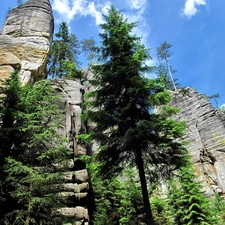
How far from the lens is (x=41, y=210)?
6.91m

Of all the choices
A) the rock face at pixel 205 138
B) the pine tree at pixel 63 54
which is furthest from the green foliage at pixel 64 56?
the rock face at pixel 205 138

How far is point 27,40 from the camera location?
22.0m

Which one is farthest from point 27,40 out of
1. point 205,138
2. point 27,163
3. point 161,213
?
point 205,138

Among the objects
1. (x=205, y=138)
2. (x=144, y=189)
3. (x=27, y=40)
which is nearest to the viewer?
(x=144, y=189)

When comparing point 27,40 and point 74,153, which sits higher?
point 27,40

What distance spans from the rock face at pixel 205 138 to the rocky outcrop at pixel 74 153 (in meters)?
10.5

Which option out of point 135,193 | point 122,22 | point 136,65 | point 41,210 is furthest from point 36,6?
point 41,210

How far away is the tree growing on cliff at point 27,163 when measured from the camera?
21.3ft

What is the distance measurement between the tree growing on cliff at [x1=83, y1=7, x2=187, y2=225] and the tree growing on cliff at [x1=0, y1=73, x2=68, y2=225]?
220 cm

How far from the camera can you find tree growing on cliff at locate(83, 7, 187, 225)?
8.72 m

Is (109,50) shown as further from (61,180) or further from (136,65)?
(61,180)

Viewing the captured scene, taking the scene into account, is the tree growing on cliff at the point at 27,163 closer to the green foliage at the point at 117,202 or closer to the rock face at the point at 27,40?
the green foliage at the point at 117,202

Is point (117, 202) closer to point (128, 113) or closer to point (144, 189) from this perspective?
point (144, 189)

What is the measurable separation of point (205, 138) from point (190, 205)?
1096 cm
